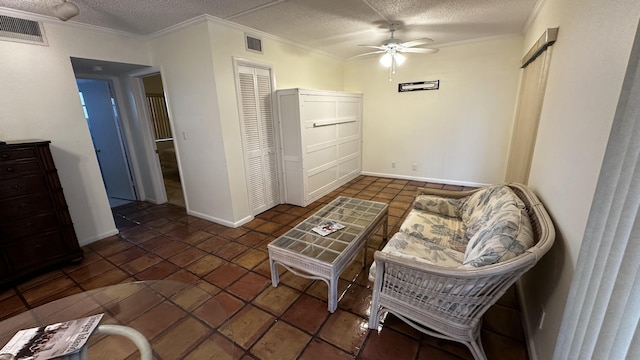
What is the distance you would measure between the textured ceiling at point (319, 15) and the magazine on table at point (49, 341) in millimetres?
2509

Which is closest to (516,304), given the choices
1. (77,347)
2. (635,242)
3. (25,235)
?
(635,242)

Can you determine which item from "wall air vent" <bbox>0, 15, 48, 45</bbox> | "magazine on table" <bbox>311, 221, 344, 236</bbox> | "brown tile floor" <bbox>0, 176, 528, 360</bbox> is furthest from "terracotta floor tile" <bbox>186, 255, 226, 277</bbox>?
"wall air vent" <bbox>0, 15, 48, 45</bbox>

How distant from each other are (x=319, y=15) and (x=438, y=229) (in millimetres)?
2515

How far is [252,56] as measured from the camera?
124 inches

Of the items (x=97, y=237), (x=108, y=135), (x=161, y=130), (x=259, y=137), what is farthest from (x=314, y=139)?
(x=161, y=130)

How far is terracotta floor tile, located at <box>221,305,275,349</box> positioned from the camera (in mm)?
1623

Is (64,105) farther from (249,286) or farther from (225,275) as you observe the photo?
(249,286)

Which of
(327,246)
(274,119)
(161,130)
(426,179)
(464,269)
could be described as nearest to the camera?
(464,269)

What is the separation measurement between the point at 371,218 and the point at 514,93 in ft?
11.4

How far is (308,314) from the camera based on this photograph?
1.81m

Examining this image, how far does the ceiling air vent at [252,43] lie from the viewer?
9.98ft

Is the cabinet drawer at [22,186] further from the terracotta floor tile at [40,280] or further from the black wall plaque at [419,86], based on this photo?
the black wall plaque at [419,86]

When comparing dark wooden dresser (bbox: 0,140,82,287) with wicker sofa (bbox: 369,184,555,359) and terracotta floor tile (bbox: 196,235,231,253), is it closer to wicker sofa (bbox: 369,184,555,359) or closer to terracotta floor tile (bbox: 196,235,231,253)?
terracotta floor tile (bbox: 196,235,231,253)

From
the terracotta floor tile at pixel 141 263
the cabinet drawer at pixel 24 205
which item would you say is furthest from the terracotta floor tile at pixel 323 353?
the cabinet drawer at pixel 24 205
